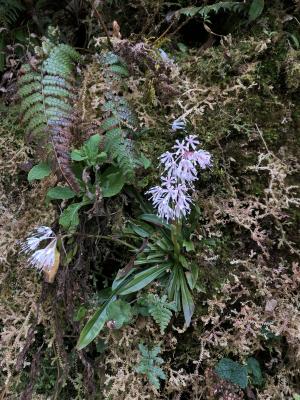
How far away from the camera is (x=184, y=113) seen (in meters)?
1.67

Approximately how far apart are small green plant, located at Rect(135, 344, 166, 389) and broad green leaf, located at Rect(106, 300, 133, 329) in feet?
0.44

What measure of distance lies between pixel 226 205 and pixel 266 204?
15 cm

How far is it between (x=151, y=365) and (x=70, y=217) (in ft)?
1.91

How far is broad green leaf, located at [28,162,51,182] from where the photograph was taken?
1570mm

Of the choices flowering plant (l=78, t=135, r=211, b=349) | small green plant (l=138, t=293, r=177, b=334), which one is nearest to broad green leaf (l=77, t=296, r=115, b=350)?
flowering plant (l=78, t=135, r=211, b=349)

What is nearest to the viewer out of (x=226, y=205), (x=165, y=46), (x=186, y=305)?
(x=186, y=305)

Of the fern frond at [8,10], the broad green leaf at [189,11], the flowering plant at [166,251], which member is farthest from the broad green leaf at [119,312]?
the fern frond at [8,10]

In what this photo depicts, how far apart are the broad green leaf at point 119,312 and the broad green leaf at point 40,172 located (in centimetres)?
52

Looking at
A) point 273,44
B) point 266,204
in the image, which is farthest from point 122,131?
point 273,44

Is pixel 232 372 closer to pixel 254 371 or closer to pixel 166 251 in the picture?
pixel 254 371

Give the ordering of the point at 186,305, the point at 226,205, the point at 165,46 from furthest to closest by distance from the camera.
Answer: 1. the point at 165,46
2. the point at 226,205
3. the point at 186,305

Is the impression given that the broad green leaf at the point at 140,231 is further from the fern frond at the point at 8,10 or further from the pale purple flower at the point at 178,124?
the fern frond at the point at 8,10

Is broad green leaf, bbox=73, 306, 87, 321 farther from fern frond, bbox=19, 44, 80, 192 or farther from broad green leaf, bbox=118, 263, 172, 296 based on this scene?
fern frond, bbox=19, 44, 80, 192

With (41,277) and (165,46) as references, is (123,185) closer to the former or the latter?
(41,277)
